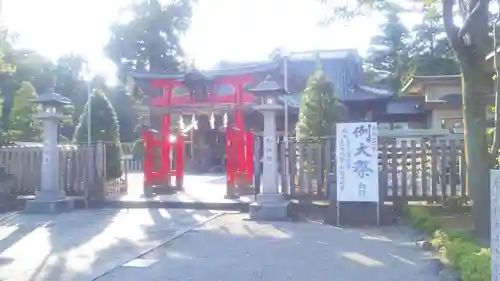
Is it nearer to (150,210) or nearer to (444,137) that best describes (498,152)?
(444,137)

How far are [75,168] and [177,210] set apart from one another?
2788mm

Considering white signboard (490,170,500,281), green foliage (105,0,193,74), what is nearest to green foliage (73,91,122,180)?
white signboard (490,170,500,281)

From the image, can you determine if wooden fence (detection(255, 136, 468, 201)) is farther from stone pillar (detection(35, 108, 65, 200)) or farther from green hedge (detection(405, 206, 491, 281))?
stone pillar (detection(35, 108, 65, 200))

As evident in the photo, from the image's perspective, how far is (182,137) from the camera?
53.0 feet

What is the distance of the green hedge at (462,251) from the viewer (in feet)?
16.9

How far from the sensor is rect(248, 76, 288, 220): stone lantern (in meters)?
11.2

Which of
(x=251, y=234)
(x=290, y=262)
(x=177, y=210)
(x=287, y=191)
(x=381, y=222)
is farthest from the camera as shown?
(x=177, y=210)

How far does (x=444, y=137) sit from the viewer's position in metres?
11.2

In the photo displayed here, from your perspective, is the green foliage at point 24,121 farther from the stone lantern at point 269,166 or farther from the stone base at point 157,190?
the stone lantern at point 269,166

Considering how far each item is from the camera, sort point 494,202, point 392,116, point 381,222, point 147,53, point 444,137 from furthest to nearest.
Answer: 1. point 147,53
2. point 392,116
3. point 444,137
4. point 381,222
5. point 494,202

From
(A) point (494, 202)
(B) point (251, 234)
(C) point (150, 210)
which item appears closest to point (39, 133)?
(C) point (150, 210)

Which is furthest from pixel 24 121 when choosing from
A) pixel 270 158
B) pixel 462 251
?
pixel 462 251

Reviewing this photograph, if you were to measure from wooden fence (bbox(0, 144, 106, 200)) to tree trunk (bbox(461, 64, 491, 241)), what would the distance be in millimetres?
9104

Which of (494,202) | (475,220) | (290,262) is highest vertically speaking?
(494,202)
